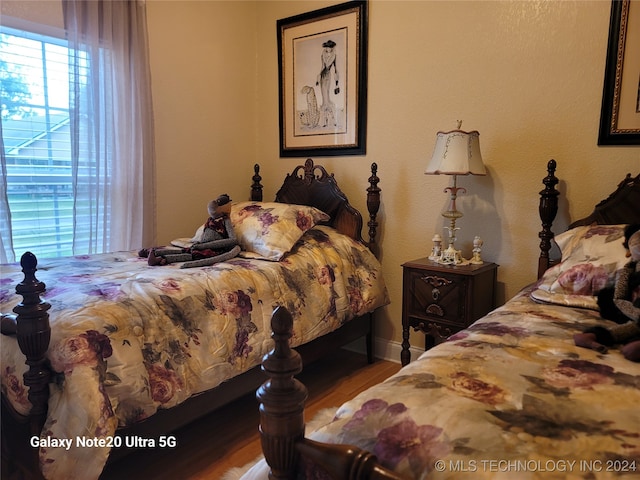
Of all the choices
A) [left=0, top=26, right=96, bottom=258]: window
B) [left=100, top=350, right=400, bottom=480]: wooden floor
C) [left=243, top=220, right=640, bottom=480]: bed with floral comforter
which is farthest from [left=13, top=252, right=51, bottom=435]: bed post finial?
[left=0, top=26, right=96, bottom=258]: window

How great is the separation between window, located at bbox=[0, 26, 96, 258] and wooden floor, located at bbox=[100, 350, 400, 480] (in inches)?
50.2

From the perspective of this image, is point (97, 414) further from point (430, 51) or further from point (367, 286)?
point (430, 51)

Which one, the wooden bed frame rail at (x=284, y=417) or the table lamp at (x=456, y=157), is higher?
the table lamp at (x=456, y=157)

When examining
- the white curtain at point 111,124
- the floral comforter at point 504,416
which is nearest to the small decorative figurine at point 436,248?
the floral comforter at point 504,416

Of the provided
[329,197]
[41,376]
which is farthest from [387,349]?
[41,376]

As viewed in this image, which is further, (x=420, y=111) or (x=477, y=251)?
(x=420, y=111)

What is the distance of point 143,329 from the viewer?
5.06ft

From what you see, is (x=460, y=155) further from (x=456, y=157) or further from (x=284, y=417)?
(x=284, y=417)

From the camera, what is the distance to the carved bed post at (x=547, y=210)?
7.02 feet

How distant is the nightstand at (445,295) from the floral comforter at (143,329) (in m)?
0.36

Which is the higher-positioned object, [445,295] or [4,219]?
[4,219]

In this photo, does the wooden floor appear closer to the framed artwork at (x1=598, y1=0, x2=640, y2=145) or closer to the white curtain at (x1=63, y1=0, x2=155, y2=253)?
the white curtain at (x1=63, y1=0, x2=155, y2=253)

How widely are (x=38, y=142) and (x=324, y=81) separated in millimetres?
1780

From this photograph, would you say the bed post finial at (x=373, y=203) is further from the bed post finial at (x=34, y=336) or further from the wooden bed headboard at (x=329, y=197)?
the bed post finial at (x=34, y=336)
